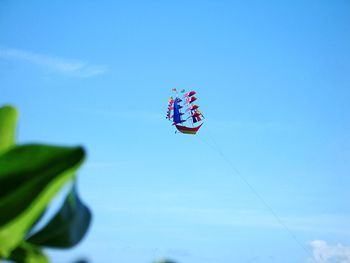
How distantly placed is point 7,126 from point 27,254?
14 centimetres

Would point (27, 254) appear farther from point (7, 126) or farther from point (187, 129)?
point (187, 129)

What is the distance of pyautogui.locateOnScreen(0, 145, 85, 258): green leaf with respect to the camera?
36 centimetres

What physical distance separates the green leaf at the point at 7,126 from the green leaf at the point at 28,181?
9 cm

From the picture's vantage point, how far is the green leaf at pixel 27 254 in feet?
1.54

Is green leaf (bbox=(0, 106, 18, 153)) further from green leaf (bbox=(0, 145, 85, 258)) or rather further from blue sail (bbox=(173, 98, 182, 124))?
blue sail (bbox=(173, 98, 182, 124))

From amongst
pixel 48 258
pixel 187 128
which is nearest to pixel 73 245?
pixel 48 258

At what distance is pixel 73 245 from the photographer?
19.7 inches

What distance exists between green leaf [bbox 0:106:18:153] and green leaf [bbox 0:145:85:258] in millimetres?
93

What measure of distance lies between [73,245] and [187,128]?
78.5 ft

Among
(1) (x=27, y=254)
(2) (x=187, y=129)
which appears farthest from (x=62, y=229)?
(2) (x=187, y=129)

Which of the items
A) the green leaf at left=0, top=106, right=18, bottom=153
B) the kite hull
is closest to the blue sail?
the kite hull

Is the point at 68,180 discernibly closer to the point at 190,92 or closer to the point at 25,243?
the point at 25,243

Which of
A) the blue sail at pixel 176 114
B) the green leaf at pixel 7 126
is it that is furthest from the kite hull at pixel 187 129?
the green leaf at pixel 7 126

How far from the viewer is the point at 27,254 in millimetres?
472
